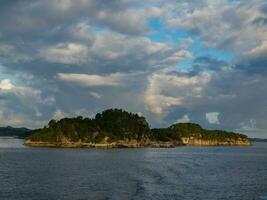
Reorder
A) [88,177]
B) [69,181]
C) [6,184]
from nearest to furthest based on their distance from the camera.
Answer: [6,184] → [69,181] → [88,177]

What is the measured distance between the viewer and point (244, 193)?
7238cm

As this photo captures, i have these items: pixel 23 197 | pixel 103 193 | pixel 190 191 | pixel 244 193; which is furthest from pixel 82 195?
pixel 244 193

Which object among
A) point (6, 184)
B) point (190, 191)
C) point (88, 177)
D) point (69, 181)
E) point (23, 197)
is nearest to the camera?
point (23, 197)

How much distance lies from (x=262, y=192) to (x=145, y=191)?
19.1 meters

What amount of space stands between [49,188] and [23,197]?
10299 mm

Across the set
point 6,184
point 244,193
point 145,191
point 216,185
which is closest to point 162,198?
point 145,191

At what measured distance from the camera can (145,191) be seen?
7181 centimetres

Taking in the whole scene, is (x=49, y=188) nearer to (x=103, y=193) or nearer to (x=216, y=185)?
(x=103, y=193)

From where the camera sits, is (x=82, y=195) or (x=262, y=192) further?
(x=262, y=192)

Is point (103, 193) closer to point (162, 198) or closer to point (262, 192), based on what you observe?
point (162, 198)

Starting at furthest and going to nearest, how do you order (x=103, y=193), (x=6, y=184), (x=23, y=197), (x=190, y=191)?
1. (x=6, y=184)
2. (x=190, y=191)
3. (x=103, y=193)
4. (x=23, y=197)

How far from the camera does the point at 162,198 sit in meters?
64.5

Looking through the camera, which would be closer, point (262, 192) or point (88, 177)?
point (262, 192)

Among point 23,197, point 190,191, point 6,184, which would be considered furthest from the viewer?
point 6,184
